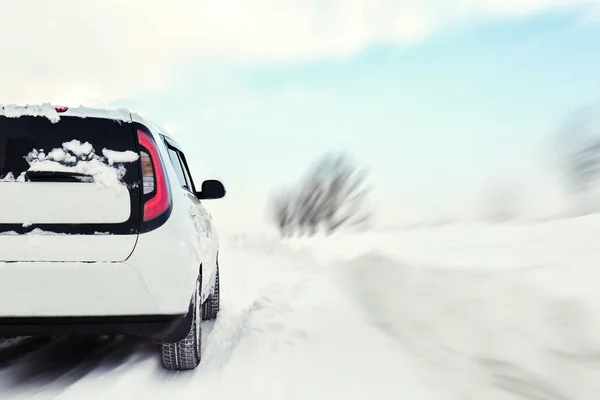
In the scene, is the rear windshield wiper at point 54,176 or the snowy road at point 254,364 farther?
the snowy road at point 254,364

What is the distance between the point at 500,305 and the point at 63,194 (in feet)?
8.98

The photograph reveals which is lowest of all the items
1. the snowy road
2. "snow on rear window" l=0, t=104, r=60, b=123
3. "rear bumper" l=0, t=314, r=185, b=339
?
the snowy road

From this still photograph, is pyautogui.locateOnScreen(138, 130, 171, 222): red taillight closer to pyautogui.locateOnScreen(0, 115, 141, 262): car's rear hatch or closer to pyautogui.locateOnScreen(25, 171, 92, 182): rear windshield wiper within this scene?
pyautogui.locateOnScreen(0, 115, 141, 262): car's rear hatch

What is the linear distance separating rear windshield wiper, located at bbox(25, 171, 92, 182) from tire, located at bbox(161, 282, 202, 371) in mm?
1017

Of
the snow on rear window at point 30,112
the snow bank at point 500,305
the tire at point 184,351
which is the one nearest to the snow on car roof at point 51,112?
the snow on rear window at point 30,112

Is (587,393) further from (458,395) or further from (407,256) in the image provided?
(407,256)

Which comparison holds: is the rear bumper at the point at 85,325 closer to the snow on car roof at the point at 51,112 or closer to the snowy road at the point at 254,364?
the snowy road at the point at 254,364

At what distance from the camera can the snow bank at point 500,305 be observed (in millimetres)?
2826

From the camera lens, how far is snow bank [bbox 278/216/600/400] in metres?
2.83

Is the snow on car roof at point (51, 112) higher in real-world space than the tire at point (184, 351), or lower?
higher

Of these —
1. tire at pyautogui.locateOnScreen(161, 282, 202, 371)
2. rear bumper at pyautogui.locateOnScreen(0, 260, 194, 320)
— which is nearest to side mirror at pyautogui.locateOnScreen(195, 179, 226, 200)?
tire at pyautogui.locateOnScreen(161, 282, 202, 371)

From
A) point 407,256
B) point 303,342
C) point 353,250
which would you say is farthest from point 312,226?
point 303,342

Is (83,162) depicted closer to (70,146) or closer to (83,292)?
(70,146)

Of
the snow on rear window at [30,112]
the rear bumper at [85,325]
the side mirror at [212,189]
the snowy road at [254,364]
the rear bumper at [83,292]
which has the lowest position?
the snowy road at [254,364]
